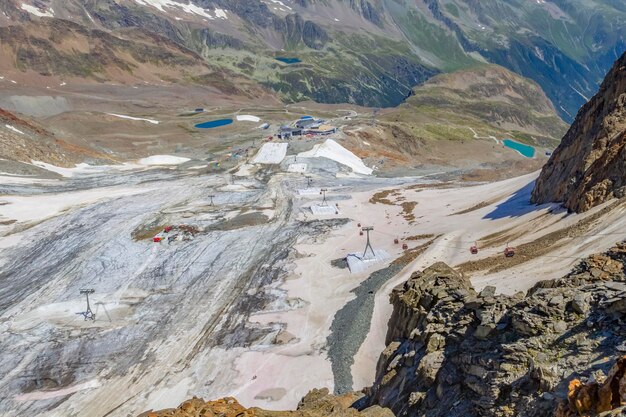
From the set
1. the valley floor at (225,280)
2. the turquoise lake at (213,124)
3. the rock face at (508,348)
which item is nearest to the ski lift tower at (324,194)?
the valley floor at (225,280)

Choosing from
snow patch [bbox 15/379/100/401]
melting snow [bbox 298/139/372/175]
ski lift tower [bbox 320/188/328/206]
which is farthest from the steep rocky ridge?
melting snow [bbox 298/139/372/175]

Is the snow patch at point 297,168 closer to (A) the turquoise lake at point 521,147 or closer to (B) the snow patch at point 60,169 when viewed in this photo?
(B) the snow patch at point 60,169

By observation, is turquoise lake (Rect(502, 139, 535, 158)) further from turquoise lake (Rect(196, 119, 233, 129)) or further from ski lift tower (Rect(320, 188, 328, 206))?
ski lift tower (Rect(320, 188, 328, 206))

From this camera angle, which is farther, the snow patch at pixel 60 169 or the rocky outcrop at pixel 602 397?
the snow patch at pixel 60 169

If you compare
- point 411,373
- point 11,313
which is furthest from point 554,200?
point 11,313

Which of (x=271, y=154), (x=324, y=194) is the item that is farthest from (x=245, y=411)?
(x=271, y=154)
